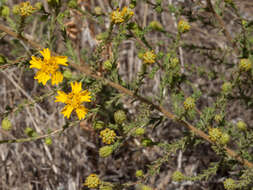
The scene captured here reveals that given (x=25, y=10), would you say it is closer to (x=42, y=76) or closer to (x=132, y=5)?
(x=42, y=76)

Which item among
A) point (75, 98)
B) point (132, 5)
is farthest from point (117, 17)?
point (75, 98)

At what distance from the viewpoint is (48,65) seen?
7.98 ft

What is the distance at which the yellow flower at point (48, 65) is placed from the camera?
2.38 m

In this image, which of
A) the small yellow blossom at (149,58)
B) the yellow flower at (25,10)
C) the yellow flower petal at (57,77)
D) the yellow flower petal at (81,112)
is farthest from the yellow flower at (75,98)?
the yellow flower at (25,10)

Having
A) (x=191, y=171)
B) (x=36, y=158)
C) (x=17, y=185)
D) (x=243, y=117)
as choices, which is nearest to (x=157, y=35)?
(x=243, y=117)

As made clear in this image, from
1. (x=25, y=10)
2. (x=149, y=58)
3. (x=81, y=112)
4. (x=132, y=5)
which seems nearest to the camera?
(x=25, y=10)

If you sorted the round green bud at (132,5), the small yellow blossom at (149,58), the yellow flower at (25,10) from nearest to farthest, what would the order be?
the yellow flower at (25,10), the small yellow blossom at (149,58), the round green bud at (132,5)

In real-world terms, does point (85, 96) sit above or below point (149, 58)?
below

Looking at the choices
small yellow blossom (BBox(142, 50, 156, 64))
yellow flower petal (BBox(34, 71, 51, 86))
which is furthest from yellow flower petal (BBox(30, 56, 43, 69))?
small yellow blossom (BBox(142, 50, 156, 64))

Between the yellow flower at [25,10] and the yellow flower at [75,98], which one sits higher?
the yellow flower at [25,10]

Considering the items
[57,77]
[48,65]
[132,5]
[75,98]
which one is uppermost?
[132,5]

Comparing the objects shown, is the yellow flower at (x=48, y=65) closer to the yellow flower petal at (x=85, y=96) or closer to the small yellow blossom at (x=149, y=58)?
the yellow flower petal at (x=85, y=96)

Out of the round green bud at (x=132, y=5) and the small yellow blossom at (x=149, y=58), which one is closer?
the small yellow blossom at (x=149, y=58)

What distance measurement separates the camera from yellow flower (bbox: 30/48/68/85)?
2379 millimetres
